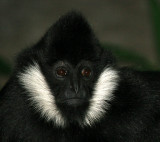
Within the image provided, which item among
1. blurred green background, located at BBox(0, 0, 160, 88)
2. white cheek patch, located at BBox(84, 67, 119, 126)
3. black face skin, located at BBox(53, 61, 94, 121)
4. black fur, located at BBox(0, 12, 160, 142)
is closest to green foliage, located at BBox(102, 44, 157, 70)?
black fur, located at BBox(0, 12, 160, 142)

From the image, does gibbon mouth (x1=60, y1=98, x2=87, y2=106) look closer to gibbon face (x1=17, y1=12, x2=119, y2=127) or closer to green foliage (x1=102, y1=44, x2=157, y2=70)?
gibbon face (x1=17, y1=12, x2=119, y2=127)

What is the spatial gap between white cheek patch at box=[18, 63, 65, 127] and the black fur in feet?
0.19

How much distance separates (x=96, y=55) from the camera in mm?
4211

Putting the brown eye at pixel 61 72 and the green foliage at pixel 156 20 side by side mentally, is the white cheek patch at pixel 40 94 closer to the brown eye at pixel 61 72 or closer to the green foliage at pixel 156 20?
the brown eye at pixel 61 72

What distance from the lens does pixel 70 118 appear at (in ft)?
14.0

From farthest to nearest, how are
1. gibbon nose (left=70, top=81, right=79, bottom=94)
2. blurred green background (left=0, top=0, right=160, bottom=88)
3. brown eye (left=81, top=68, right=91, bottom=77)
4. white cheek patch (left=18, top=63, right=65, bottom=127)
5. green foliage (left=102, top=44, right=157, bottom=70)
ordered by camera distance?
blurred green background (left=0, top=0, right=160, bottom=88), green foliage (left=102, top=44, right=157, bottom=70), white cheek patch (left=18, top=63, right=65, bottom=127), brown eye (left=81, top=68, right=91, bottom=77), gibbon nose (left=70, top=81, right=79, bottom=94)

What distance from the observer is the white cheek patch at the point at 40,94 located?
4266 mm

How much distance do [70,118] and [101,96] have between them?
0.41 m

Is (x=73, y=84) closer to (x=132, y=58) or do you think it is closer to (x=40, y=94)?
(x=40, y=94)

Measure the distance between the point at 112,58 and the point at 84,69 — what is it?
0.48 m

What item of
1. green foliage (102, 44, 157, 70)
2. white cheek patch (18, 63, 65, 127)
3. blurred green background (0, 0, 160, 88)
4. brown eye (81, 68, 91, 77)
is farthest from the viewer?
blurred green background (0, 0, 160, 88)

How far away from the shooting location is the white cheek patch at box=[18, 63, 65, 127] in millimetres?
4266

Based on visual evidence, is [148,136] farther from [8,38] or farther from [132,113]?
[8,38]

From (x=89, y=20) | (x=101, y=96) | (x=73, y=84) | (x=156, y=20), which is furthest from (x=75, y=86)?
(x=89, y=20)
